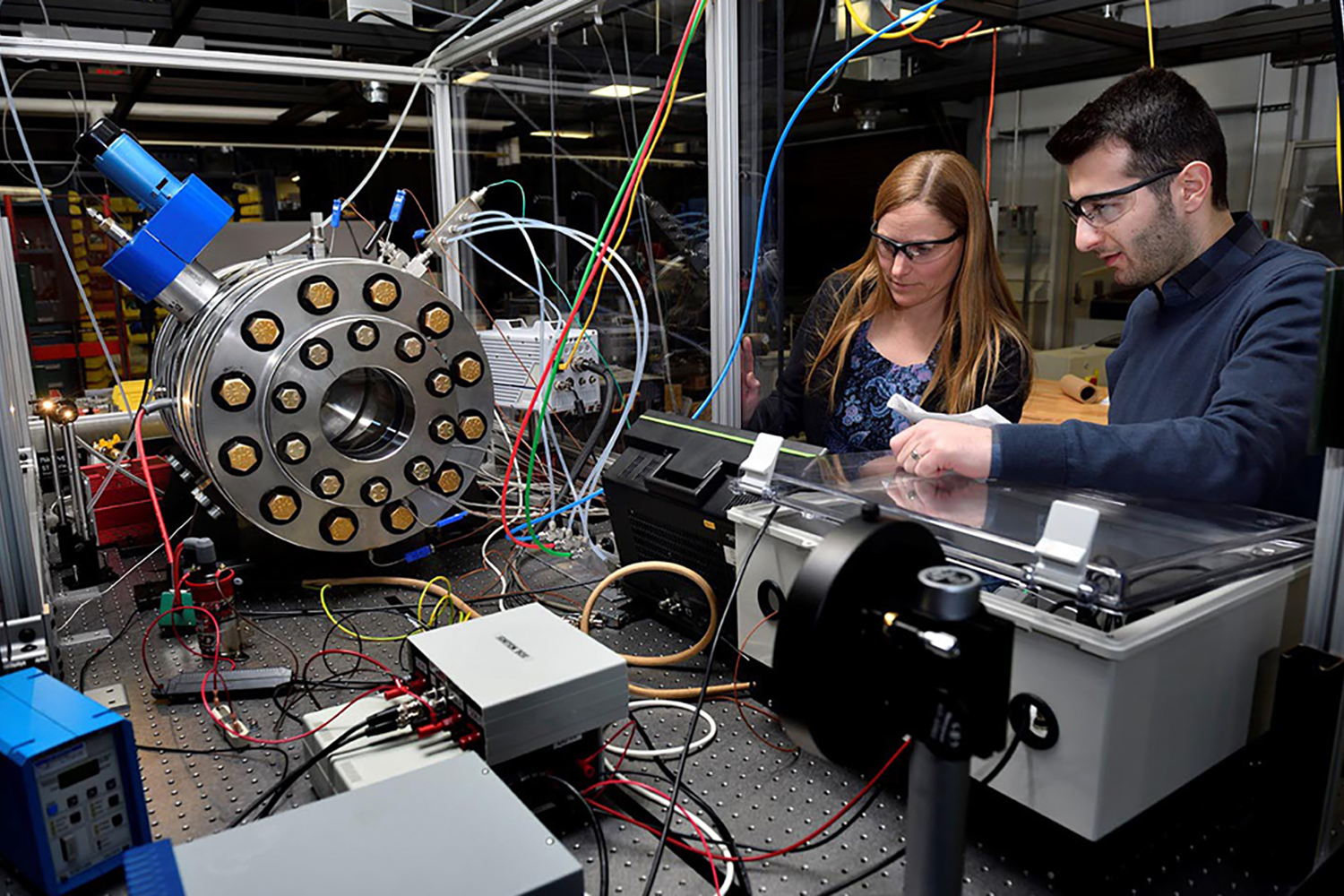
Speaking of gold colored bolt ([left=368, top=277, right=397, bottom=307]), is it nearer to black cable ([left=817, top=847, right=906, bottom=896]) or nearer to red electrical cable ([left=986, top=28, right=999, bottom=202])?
red electrical cable ([left=986, top=28, right=999, bottom=202])

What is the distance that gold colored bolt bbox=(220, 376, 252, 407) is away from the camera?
135 centimetres

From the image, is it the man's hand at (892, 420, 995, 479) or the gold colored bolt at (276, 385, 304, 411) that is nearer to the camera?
the man's hand at (892, 420, 995, 479)

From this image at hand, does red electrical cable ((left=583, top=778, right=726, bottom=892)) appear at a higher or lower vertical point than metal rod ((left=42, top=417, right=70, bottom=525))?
lower

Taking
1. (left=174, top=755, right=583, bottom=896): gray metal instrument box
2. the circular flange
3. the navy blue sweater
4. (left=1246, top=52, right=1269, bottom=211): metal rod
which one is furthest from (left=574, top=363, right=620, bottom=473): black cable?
(left=1246, top=52, right=1269, bottom=211): metal rod

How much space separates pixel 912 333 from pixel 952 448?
23.0 inches

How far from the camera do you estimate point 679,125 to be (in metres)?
1.61

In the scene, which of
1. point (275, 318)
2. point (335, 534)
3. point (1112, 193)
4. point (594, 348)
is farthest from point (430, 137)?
point (1112, 193)

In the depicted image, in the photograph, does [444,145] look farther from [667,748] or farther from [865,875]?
[865,875]

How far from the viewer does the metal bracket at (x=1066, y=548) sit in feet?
2.32

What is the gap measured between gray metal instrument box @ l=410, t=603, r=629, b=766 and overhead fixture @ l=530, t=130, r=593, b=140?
1295 millimetres

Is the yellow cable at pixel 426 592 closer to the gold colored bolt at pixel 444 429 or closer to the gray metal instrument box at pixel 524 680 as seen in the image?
the gold colored bolt at pixel 444 429

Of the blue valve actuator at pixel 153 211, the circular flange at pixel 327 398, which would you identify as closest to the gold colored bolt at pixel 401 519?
the circular flange at pixel 327 398

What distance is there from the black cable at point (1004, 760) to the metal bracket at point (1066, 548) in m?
0.13

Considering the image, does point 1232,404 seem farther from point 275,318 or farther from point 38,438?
point 38,438
